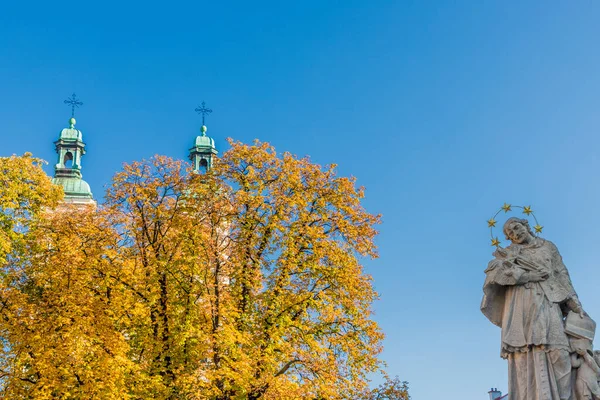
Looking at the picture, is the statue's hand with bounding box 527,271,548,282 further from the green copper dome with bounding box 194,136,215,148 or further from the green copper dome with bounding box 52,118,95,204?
the green copper dome with bounding box 194,136,215,148

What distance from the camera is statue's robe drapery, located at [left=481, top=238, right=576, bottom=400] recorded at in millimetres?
8680

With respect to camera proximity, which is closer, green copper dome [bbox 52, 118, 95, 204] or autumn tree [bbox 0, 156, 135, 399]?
autumn tree [bbox 0, 156, 135, 399]

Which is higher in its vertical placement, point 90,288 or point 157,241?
point 157,241

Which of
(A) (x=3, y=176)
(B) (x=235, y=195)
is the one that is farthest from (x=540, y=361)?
(A) (x=3, y=176)

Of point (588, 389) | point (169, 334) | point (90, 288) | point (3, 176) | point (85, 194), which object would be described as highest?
point (85, 194)

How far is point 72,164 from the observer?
2191 inches

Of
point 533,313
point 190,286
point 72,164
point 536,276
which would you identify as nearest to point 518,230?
point 536,276

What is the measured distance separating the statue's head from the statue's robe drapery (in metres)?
0.10

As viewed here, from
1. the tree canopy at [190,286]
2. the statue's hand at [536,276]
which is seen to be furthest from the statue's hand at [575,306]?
the tree canopy at [190,286]

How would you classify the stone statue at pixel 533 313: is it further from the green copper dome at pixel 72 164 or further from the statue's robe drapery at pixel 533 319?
the green copper dome at pixel 72 164

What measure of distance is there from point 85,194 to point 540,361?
157ft

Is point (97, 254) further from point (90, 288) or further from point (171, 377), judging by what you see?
point (171, 377)

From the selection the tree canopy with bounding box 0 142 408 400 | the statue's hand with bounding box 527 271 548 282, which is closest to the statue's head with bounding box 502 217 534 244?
the statue's hand with bounding box 527 271 548 282

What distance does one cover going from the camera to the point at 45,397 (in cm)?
1842
